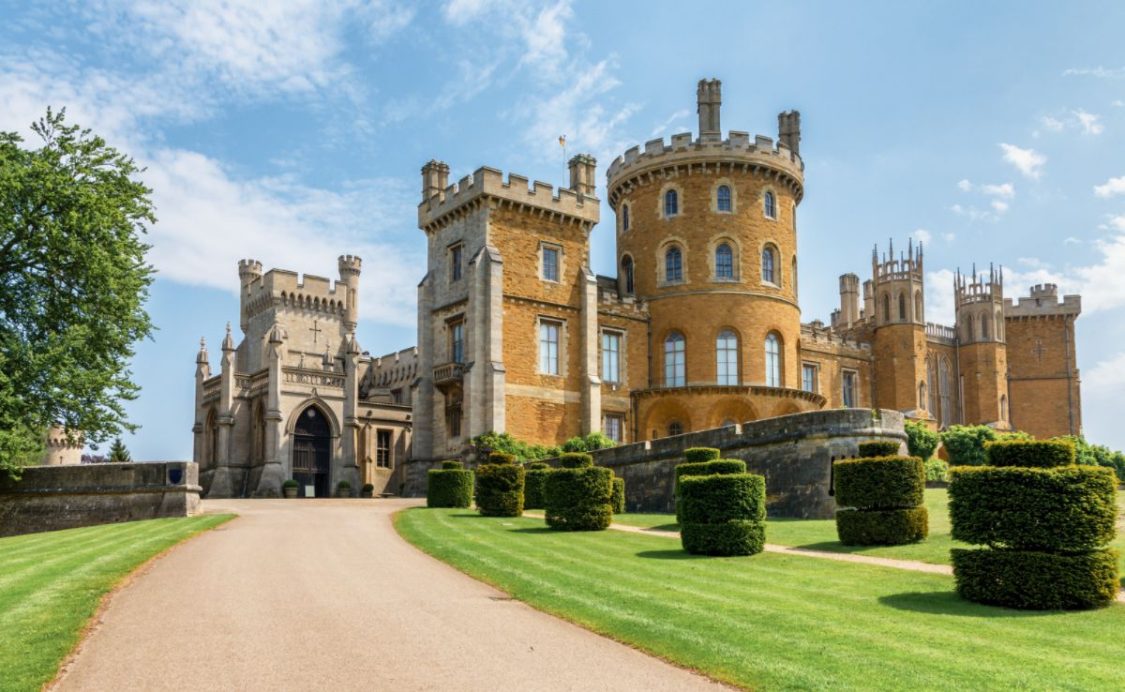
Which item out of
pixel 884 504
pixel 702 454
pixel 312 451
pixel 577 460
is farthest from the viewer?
A: pixel 312 451

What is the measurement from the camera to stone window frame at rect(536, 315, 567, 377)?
4088cm

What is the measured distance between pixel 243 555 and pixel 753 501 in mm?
9268

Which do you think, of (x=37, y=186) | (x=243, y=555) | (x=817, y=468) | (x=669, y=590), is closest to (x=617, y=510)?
(x=817, y=468)

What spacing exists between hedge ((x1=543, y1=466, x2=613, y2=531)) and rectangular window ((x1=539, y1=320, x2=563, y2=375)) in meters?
17.3

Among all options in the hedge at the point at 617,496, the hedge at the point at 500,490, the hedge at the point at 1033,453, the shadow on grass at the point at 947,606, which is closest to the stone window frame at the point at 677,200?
the hedge at the point at 617,496

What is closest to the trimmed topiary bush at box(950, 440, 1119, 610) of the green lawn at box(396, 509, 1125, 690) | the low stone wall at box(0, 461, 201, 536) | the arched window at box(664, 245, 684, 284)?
the green lawn at box(396, 509, 1125, 690)

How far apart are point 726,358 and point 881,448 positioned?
2411 centimetres

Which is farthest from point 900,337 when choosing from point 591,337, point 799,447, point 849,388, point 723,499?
point 723,499

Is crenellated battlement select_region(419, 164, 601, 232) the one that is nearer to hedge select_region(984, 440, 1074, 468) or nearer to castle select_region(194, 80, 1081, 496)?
castle select_region(194, 80, 1081, 496)

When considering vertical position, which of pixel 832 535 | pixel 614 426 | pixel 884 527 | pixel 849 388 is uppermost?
pixel 849 388

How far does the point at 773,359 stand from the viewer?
45062 mm

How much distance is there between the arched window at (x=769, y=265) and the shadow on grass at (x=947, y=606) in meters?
32.7

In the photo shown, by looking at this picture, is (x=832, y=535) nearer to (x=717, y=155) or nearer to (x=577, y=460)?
(x=577, y=460)

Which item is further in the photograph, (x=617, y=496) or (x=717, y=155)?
(x=717, y=155)
